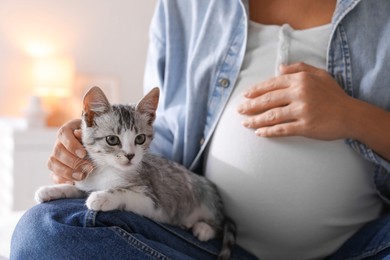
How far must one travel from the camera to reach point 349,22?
108 cm

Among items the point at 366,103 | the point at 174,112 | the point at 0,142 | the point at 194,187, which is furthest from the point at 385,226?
the point at 0,142

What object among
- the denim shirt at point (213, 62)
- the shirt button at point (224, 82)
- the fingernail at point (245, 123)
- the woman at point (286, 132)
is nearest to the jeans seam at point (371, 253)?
the woman at point (286, 132)

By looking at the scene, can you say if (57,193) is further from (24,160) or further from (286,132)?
(24,160)

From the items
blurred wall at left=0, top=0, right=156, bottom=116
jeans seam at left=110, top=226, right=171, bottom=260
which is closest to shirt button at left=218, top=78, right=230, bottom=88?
jeans seam at left=110, top=226, right=171, bottom=260

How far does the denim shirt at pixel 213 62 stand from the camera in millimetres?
1063

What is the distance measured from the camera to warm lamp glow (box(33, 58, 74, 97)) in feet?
7.91

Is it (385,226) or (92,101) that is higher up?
(92,101)

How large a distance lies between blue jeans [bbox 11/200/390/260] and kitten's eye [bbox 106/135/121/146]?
0.40ft

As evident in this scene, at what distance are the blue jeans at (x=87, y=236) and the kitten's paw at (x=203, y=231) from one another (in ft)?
0.23

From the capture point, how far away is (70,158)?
0.98 m

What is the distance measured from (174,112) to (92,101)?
349mm

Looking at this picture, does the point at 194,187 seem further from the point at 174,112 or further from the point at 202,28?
the point at 202,28

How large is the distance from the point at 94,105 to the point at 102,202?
187 mm

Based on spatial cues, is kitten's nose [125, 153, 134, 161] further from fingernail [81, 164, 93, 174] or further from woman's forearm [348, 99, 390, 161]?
woman's forearm [348, 99, 390, 161]
